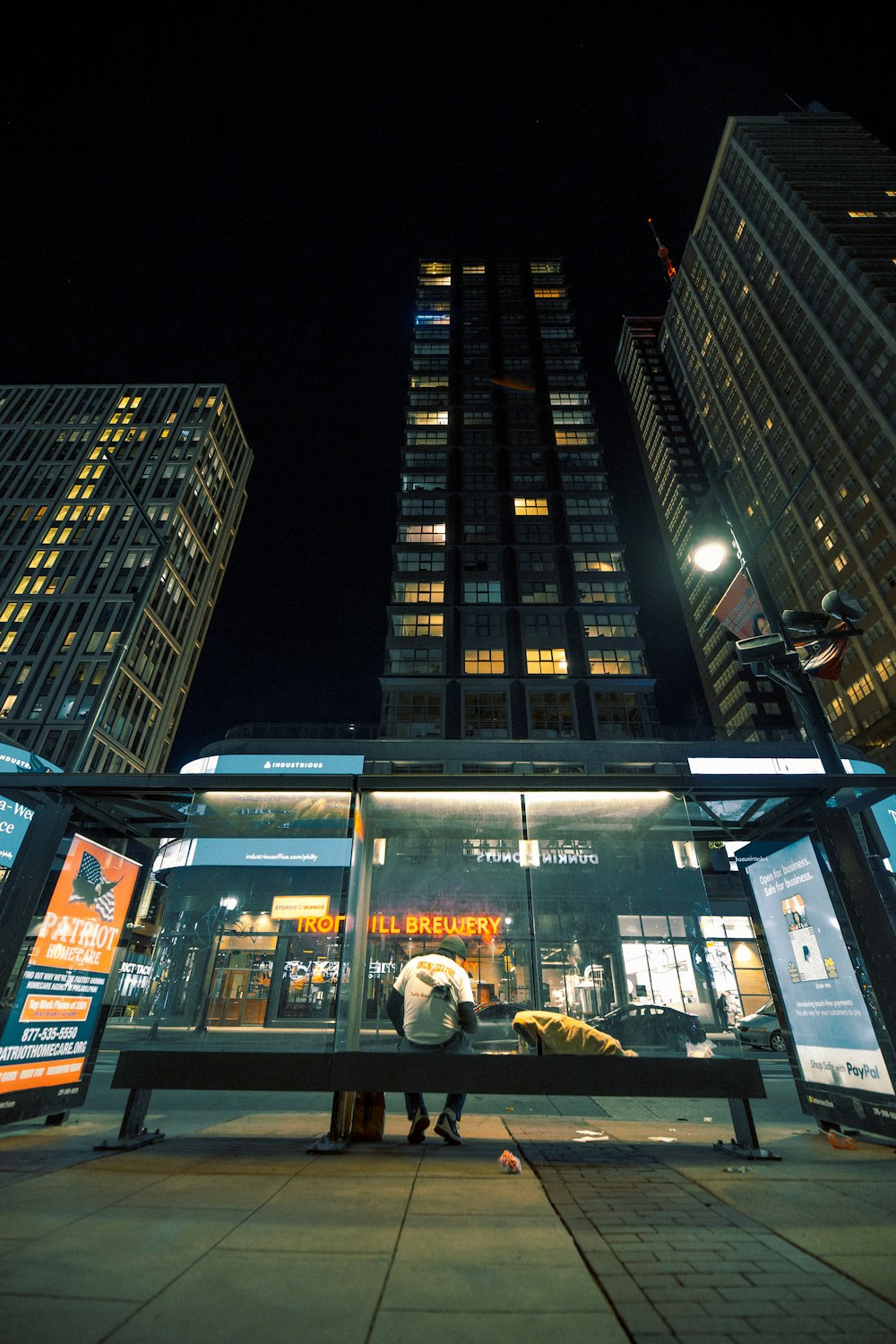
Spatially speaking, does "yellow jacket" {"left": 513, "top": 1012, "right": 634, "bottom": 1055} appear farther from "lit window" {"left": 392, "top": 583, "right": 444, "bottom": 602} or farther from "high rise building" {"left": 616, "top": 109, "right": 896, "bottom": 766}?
"high rise building" {"left": 616, "top": 109, "right": 896, "bottom": 766}

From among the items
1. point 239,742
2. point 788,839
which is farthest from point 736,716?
point 788,839

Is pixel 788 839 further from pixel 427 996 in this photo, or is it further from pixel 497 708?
pixel 497 708

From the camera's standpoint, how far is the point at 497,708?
37.9m

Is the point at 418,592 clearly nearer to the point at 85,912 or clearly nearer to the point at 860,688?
the point at 85,912

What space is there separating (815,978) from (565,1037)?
12.3ft

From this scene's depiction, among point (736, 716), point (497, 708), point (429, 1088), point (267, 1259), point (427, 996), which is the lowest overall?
point (267, 1259)

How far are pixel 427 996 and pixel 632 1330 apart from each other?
166 inches

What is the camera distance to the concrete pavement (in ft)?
8.59

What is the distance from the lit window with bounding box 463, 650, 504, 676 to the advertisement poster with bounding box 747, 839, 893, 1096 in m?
31.0

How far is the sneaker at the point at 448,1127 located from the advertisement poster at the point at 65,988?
4.90 m

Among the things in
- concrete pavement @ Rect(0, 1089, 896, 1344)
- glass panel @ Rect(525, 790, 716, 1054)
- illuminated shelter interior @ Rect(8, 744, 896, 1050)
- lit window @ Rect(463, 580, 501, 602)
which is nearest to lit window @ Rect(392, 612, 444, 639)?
lit window @ Rect(463, 580, 501, 602)

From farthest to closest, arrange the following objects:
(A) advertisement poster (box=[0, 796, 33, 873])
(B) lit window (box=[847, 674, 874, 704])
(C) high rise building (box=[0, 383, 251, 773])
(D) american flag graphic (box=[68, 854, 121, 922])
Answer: (B) lit window (box=[847, 674, 874, 704]) < (C) high rise building (box=[0, 383, 251, 773]) < (A) advertisement poster (box=[0, 796, 33, 873]) < (D) american flag graphic (box=[68, 854, 121, 922])

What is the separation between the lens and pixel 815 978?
24.9ft

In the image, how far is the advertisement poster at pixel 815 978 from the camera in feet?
22.6
